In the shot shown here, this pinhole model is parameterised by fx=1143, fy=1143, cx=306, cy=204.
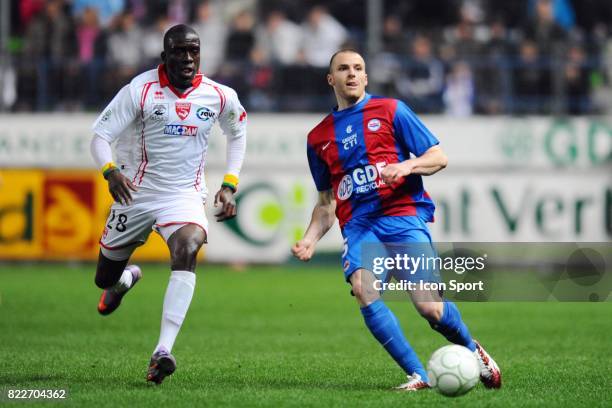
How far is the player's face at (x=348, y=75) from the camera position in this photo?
794 cm

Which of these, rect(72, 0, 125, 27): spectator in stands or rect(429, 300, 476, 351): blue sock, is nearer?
rect(429, 300, 476, 351): blue sock

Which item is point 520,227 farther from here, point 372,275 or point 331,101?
point 372,275

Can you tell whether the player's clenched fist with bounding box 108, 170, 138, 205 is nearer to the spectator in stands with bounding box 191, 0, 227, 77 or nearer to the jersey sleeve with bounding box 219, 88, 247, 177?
the jersey sleeve with bounding box 219, 88, 247, 177

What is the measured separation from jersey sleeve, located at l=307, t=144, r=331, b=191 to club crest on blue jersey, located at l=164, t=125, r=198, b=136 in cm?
103

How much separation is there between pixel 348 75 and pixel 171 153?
170 centimetres

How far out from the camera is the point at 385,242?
7922 mm

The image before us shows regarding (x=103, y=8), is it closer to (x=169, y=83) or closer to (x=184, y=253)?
(x=169, y=83)

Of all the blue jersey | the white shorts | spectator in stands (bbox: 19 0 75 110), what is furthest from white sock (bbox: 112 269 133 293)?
spectator in stands (bbox: 19 0 75 110)

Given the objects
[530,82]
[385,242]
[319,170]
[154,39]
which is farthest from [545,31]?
[385,242]

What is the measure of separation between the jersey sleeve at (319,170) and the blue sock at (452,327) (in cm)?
126

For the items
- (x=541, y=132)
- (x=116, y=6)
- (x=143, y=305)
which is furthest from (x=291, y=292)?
(x=116, y=6)

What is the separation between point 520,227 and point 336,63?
12.5m

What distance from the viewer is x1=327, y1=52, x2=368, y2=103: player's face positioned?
7.94 m

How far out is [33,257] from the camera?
789 inches
